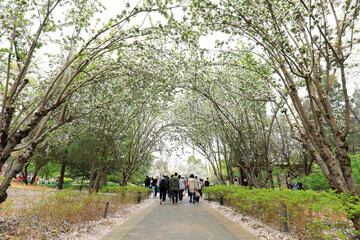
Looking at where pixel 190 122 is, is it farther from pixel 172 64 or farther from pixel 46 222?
pixel 46 222

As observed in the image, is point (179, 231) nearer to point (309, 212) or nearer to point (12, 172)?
point (309, 212)

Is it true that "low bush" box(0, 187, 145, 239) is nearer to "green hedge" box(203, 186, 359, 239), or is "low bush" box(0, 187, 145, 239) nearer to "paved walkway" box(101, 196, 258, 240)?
"paved walkway" box(101, 196, 258, 240)

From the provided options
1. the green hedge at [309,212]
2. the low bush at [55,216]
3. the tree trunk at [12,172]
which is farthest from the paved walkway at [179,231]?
the tree trunk at [12,172]

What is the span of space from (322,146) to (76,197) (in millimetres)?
6533

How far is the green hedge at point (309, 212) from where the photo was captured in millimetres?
3249

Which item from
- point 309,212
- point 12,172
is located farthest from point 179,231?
point 12,172

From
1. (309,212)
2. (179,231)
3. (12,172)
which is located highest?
(12,172)

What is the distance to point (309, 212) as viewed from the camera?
384cm

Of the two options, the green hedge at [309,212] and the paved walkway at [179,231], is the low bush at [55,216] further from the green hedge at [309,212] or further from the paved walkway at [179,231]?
the green hedge at [309,212]

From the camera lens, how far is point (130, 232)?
16.1 ft

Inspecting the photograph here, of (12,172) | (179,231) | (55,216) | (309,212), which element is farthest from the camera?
(179,231)

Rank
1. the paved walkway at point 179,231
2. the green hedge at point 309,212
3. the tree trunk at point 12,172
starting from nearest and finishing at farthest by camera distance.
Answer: the green hedge at point 309,212, the tree trunk at point 12,172, the paved walkway at point 179,231

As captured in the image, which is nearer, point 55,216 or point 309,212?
point 309,212

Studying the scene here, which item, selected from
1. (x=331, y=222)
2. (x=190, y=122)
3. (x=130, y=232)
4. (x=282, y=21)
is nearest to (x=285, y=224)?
(x=331, y=222)
